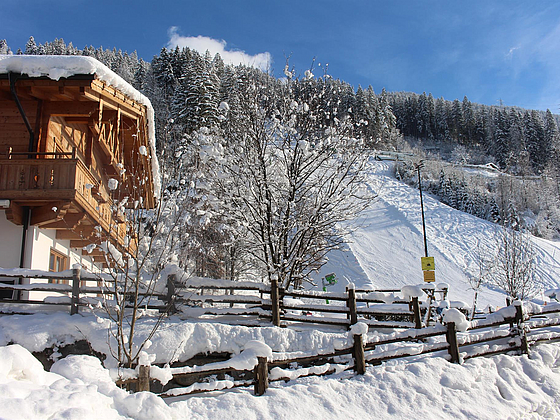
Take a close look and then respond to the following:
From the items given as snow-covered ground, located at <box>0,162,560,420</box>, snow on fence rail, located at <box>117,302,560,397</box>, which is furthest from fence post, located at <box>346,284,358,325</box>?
snow on fence rail, located at <box>117,302,560,397</box>

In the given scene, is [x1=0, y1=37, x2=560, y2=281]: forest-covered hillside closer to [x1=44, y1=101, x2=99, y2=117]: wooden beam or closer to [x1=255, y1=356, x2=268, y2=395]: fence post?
[x1=44, y1=101, x2=99, y2=117]: wooden beam

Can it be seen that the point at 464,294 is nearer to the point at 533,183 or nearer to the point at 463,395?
the point at 463,395

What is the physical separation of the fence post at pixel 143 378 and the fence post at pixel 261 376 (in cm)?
180

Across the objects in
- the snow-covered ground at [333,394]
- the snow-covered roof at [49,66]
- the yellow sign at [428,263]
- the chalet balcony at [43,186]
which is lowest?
the snow-covered ground at [333,394]

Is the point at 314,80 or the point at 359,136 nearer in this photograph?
the point at 314,80

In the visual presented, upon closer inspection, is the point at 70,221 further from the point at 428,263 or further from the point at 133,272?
the point at 428,263

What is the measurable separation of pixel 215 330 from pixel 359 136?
30.2 feet

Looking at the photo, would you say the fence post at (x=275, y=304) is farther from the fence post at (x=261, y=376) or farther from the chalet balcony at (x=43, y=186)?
the chalet balcony at (x=43, y=186)

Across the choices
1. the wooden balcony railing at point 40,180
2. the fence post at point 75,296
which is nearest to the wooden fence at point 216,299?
the fence post at point 75,296

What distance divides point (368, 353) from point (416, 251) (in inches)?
1056

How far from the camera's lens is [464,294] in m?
27.0

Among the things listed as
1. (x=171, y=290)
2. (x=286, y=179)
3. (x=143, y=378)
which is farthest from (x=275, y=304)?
(x=143, y=378)

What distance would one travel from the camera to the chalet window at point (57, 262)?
1333cm

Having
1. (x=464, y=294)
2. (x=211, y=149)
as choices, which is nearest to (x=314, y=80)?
(x=211, y=149)
